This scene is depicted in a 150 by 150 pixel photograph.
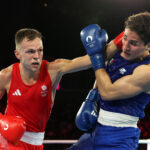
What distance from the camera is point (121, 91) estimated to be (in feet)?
5.92

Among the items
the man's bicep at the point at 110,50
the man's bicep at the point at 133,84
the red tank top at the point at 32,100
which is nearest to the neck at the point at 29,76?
the red tank top at the point at 32,100

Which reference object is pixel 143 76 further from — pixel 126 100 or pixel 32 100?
pixel 32 100

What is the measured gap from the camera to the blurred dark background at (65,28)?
7.71 m

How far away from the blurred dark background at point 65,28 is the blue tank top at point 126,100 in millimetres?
5797

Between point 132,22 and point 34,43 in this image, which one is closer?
point 132,22

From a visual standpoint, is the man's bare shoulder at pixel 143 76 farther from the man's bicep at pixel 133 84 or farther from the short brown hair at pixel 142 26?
the short brown hair at pixel 142 26

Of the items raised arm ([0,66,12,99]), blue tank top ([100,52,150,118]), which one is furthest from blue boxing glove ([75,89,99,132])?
raised arm ([0,66,12,99])

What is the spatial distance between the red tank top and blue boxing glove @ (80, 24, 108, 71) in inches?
21.0

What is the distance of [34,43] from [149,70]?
0.97m

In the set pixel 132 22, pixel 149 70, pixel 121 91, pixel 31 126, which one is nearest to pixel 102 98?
pixel 121 91

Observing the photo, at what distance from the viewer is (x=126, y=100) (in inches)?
73.5

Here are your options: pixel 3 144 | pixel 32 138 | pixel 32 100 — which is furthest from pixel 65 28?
pixel 3 144

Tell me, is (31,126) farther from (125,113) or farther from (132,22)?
(132,22)

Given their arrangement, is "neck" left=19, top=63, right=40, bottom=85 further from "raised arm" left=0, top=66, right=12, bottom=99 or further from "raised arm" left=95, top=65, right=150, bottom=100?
"raised arm" left=95, top=65, right=150, bottom=100
